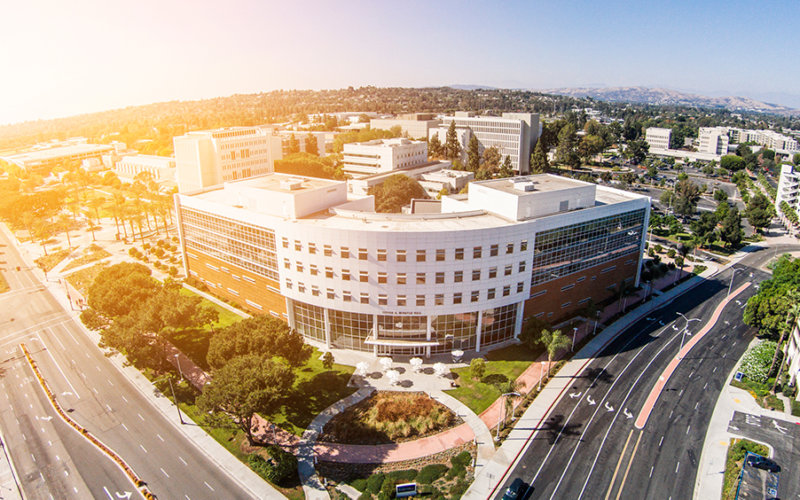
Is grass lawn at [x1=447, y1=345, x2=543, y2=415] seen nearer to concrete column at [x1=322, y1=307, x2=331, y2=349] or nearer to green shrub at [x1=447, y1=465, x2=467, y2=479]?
green shrub at [x1=447, y1=465, x2=467, y2=479]

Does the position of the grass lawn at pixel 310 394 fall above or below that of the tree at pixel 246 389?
below

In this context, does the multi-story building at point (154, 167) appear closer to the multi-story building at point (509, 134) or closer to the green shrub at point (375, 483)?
the multi-story building at point (509, 134)

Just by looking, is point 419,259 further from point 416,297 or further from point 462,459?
point 462,459

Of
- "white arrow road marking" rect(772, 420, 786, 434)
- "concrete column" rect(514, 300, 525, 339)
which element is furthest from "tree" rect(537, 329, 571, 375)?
"white arrow road marking" rect(772, 420, 786, 434)

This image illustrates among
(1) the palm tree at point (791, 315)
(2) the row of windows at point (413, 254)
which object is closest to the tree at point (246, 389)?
(2) the row of windows at point (413, 254)

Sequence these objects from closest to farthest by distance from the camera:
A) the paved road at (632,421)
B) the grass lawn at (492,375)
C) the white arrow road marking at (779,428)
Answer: the paved road at (632,421) < the white arrow road marking at (779,428) < the grass lawn at (492,375)

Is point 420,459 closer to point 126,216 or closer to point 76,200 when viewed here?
point 126,216
